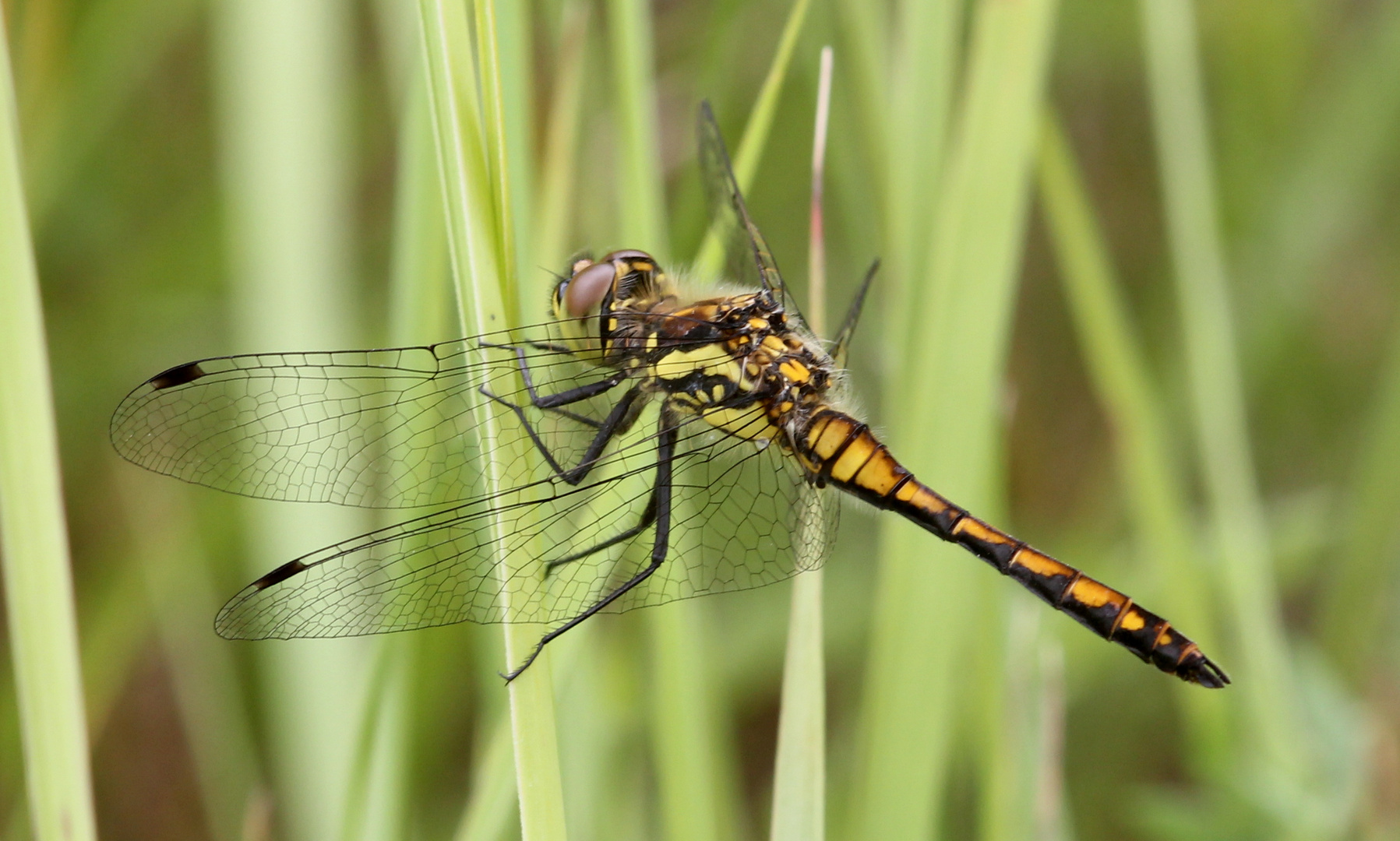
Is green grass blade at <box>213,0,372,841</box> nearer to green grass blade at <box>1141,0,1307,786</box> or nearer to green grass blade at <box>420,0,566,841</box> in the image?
green grass blade at <box>420,0,566,841</box>

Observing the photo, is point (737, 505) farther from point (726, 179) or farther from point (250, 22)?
point (250, 22)

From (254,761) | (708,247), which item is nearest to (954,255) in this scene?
(708,247)

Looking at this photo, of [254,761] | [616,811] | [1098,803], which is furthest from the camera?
[1098,803]

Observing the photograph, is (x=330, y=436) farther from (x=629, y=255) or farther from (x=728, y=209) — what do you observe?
(x=728, y=209)

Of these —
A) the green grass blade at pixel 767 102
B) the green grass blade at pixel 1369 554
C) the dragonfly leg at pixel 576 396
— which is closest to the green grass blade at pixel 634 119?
the green grass blade at pixel 767 102

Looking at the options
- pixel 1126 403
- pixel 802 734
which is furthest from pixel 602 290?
pixel 1126 403

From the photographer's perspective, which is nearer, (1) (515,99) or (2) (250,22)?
(1) (515,99)
